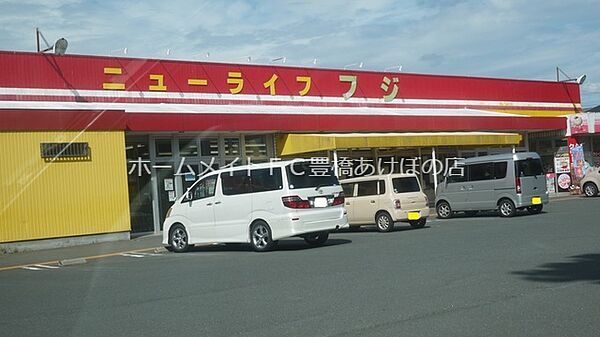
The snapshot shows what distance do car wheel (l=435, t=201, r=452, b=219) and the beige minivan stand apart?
351cm

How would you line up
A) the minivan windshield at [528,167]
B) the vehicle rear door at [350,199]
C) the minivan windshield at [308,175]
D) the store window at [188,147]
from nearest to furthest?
1. the minivan windshield at [308,175]
2. the vehicle rear door at [350,199]
3. the minivan windshield at [528,167]
4. the store window at [188,147]

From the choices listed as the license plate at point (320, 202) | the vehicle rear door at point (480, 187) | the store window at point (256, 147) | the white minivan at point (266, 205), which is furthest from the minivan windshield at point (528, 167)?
the store window at point (256, 147)

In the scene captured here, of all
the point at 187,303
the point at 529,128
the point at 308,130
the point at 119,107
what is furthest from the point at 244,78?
the point at 187,303

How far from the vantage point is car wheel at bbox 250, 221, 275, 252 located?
14938mm

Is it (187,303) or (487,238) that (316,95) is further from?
(187,303)

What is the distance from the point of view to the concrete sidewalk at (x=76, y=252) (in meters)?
16.2

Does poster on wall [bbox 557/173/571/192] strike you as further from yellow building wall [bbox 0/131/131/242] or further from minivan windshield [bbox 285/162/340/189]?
yellow building wall [bbox 0/131/131/242]

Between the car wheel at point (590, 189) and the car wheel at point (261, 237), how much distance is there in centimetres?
1976

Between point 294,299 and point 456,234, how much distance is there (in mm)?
8496

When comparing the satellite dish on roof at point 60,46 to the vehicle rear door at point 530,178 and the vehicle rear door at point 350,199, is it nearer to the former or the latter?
the vehicle rear door at point 350,199

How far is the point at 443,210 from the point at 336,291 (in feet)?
48.8

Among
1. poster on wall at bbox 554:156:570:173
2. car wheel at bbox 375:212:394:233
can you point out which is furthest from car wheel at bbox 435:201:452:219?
poster on wall at bbox 554:156:570:173

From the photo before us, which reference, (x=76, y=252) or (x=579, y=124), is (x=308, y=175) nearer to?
(x=76, y=252)

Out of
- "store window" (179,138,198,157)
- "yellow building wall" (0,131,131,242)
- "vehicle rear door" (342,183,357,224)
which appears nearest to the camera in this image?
"yellow building wall" (0,131,131,242)
